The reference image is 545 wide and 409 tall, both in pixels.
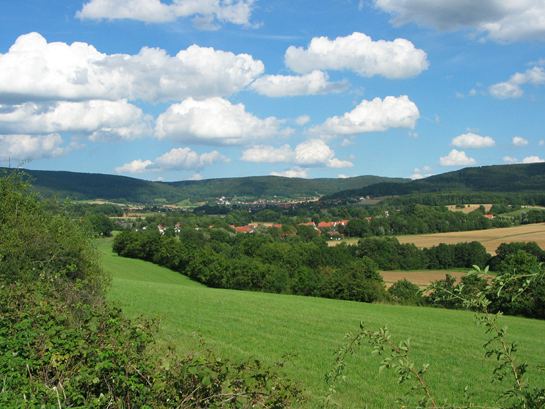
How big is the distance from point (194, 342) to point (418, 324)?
14069mm

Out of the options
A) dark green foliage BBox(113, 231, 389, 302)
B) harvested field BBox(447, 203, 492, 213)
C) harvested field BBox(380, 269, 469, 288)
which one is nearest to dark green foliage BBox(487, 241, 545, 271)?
harvested field BBox(380, 269, 469, 288)

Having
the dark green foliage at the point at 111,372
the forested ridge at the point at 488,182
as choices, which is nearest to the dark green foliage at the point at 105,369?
the dark green foliage at the point at 111,372

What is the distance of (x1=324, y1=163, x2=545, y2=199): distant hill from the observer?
501ft

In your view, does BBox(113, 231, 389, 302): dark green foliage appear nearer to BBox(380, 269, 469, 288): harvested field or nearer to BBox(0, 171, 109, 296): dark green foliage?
BBox(380, 269, 469, 288): harvested field

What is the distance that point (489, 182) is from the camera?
171 meters

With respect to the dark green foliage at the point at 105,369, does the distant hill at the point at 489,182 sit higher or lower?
higher

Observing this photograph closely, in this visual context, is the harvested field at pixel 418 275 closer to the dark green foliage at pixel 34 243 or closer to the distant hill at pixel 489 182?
the dark green foliage at pixel 34 243

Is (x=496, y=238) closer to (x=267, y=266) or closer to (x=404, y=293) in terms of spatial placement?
(x=404, y=293)

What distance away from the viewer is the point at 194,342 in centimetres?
1098

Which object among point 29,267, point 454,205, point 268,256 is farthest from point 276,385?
point 454,205

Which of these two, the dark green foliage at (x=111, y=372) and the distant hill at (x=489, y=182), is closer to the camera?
the dark green foliage at (x=111, y=372)

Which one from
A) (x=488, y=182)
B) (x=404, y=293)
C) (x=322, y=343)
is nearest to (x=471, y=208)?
(x=488, y=182)

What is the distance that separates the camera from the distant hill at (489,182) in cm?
15262

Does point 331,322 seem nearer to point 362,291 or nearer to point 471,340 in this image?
point 471,340
